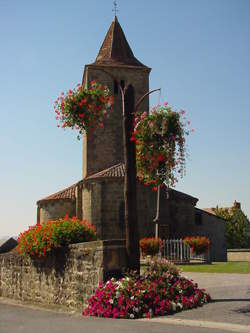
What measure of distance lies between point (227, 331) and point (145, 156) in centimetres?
509

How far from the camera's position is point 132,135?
34.6 feet

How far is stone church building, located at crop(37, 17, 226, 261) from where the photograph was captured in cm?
2567

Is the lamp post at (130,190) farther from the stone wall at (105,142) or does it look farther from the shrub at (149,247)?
the stone wall at (105,142)

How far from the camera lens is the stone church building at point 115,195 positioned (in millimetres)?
25672

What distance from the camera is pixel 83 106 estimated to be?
10.4 m

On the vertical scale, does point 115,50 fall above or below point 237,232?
above

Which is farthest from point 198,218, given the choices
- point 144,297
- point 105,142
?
point 144,297

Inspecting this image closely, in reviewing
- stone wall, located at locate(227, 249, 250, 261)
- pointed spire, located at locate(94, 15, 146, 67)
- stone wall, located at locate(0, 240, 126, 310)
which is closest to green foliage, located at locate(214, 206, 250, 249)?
stone wall, located at locate(227, 249, 250, 261)

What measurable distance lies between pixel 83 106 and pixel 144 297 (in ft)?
16.6

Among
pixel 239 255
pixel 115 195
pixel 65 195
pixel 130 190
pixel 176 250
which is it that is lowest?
pixel 239 255

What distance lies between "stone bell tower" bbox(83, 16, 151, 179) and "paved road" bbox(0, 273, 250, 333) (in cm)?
2299

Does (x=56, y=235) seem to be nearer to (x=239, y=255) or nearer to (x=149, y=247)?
(x=149, y=247)

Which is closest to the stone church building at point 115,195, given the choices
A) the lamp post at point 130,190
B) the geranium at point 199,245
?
the geranium at point 199,245

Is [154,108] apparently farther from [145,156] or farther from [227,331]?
[227,331]
